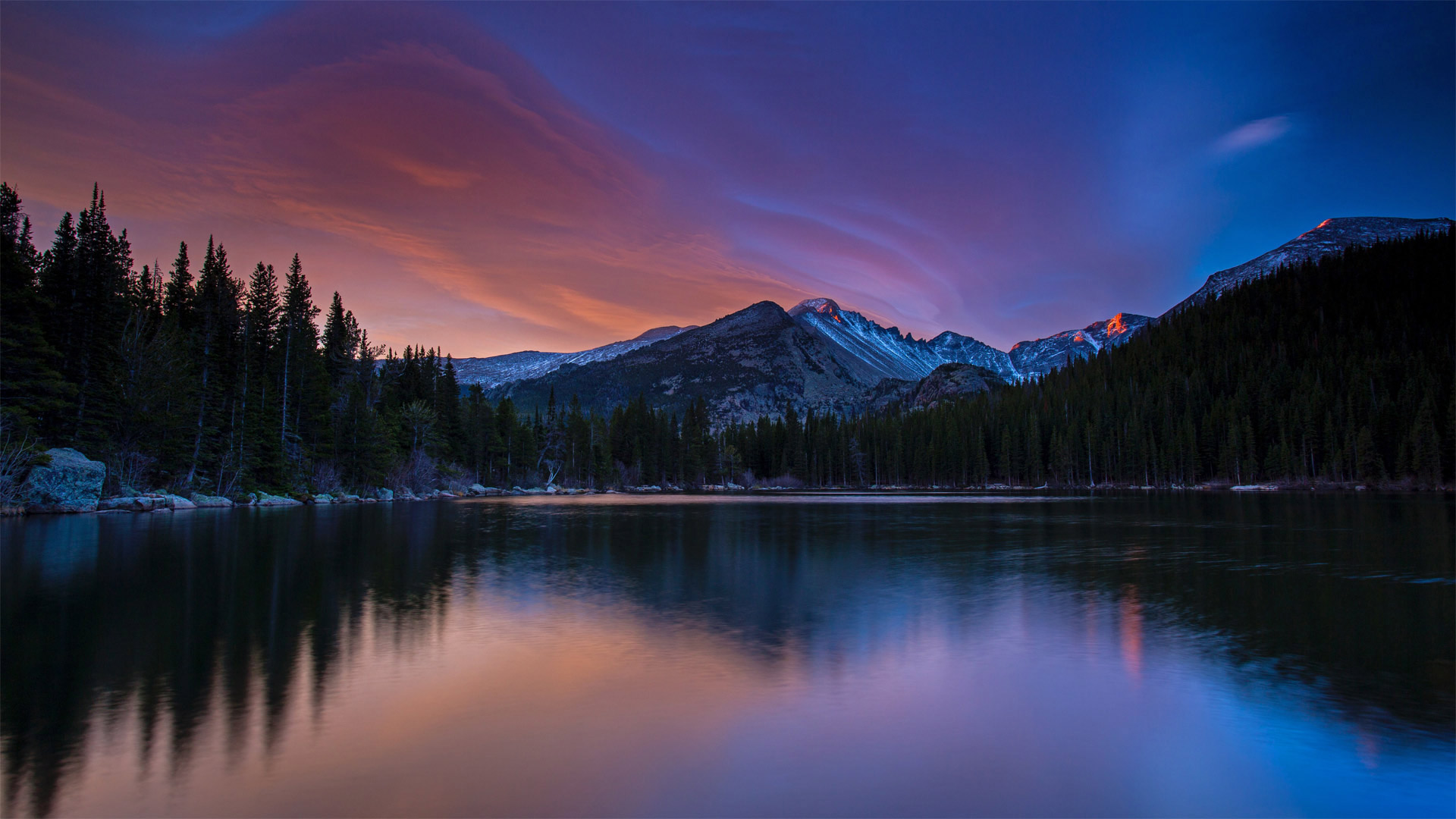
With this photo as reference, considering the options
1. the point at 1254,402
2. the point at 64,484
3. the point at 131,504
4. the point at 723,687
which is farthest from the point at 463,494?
the point at 1254,402

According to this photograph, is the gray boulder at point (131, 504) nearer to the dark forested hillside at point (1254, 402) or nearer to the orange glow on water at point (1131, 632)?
the orange glow on water at point (1131, 632)

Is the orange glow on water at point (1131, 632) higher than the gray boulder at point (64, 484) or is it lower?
lower

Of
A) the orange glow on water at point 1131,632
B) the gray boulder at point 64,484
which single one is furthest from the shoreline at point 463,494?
the orange glow on water at point 1131,632

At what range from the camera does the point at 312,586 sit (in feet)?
62.9

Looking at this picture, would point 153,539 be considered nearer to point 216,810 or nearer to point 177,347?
point 216,810

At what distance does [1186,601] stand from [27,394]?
59.4m

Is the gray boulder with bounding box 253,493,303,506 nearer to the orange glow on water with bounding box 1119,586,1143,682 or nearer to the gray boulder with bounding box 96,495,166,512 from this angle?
the gray boulder with bounding box 96,495,166,512

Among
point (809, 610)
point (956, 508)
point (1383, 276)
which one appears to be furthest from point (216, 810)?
point (1383, 276)

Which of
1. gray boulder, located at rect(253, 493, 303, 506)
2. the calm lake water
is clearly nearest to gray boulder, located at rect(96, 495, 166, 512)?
gray boulder, located at rect(253, 493, 303, 506)

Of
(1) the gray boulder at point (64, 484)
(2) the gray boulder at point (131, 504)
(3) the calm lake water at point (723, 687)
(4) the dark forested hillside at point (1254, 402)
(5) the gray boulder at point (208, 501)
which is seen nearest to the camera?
(3) the calm lake water at point (723, 687)

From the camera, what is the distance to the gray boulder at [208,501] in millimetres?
52562

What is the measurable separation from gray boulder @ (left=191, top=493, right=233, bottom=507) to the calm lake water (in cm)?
3177

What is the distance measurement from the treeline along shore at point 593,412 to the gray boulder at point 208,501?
0.23 m

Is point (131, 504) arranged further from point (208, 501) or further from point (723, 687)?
point (723, 687)
